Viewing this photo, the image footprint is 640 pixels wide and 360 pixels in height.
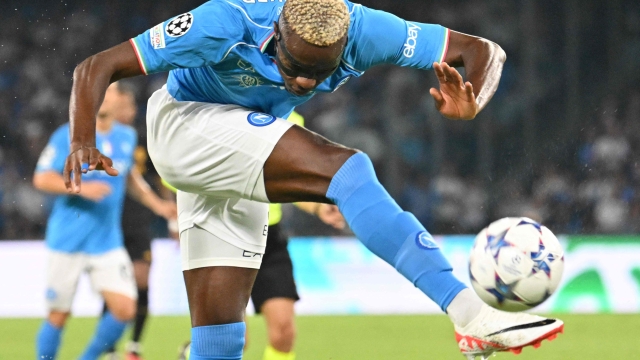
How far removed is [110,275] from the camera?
6.25 meters

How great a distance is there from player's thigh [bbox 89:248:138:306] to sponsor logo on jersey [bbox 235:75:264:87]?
10.3 feet

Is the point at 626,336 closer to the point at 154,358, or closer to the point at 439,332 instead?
the point at 439,332

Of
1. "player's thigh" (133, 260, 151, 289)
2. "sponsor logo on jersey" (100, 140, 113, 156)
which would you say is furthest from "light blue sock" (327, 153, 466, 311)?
"player's thigh" (133, 260, 151, 289)


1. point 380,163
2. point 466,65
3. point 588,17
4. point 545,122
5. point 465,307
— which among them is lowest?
point 380,163

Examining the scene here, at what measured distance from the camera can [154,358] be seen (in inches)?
278

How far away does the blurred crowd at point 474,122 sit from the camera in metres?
11.7

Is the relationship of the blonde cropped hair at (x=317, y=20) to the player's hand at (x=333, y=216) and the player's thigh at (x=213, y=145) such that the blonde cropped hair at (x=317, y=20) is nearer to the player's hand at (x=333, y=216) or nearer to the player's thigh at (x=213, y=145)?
the player's thigh at (x=213, y=145)

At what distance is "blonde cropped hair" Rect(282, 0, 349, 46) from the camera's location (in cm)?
306

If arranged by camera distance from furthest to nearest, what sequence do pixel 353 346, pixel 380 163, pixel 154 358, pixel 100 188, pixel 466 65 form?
pixel 380 163
pixel 353 346
pixel 154 358
pixel 100 188
pixel 466 65

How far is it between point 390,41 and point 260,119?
1.90ft

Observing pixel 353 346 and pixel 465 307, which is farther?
pixel 353 346

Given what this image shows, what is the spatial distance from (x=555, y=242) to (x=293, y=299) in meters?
2.35

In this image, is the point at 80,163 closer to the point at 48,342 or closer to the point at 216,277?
the point at 216,277

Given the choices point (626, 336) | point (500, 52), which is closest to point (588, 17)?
point (626, 336)
